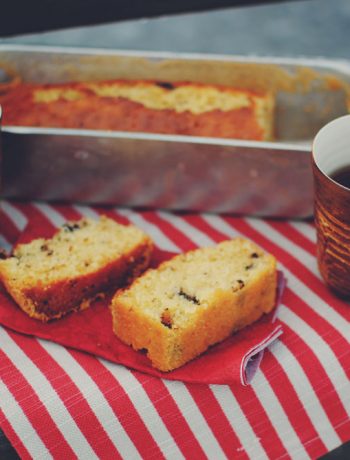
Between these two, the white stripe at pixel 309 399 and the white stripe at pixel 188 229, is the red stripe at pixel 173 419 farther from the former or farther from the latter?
the white stripe at pixel 188 229

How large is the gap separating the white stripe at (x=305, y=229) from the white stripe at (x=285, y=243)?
0.05 meters

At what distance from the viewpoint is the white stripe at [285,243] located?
1.50 metres

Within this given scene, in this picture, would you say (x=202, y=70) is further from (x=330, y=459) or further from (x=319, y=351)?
(x=330, y=459)

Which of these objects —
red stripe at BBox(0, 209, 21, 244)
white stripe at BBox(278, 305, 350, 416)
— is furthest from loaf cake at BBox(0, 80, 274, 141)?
white stripe at BBox(278, 305, 350, 416)

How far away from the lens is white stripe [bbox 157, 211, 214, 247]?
159 cm

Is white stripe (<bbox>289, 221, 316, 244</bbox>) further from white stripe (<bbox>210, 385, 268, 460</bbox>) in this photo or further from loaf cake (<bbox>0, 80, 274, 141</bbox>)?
white stripe (<bbox>210, 385, 268, 460</bbox>)

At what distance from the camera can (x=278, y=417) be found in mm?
1244

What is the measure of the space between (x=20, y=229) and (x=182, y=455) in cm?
71

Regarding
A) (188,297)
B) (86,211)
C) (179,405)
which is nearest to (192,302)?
(188,297)

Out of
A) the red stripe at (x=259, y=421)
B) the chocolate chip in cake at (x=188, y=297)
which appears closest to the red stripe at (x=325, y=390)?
the red stripe at (x=259, y=421)

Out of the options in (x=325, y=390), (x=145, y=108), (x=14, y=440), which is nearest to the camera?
(x=14, y=440)

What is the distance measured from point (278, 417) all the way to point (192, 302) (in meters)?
0.27

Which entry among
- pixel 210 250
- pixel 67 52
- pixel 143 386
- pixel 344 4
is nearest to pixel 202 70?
pixel 67 52

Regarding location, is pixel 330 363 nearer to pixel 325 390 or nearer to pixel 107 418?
pixel 325 390
